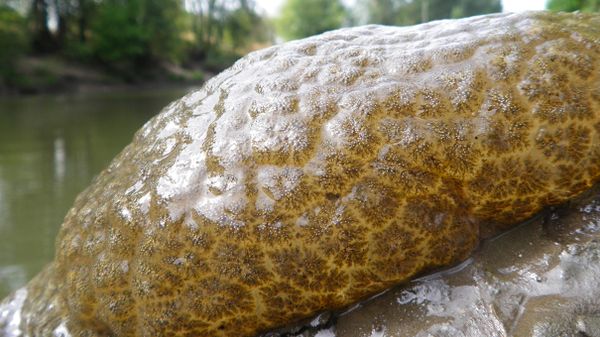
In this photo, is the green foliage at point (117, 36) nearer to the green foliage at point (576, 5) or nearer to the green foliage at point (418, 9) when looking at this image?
the green foliage at point (418, 9)

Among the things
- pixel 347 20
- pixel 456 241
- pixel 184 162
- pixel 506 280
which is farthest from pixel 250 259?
pixel 347 20

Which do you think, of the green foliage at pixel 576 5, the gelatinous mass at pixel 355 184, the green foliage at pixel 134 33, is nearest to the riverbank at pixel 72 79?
the green foliage at pixel 134 33

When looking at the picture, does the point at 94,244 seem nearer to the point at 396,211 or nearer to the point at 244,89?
the point at 244,89

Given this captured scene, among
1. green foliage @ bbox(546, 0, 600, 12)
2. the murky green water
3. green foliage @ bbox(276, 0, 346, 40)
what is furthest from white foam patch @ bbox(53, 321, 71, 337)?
green foliage @ bbox(276, 0, 346, 40)

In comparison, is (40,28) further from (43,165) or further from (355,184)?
(355,184)

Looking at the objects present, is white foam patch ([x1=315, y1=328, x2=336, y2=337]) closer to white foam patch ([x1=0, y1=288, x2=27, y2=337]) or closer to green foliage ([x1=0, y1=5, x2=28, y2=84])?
white foam patch ([x1=0, y1=288, x2=27, y2=337])
